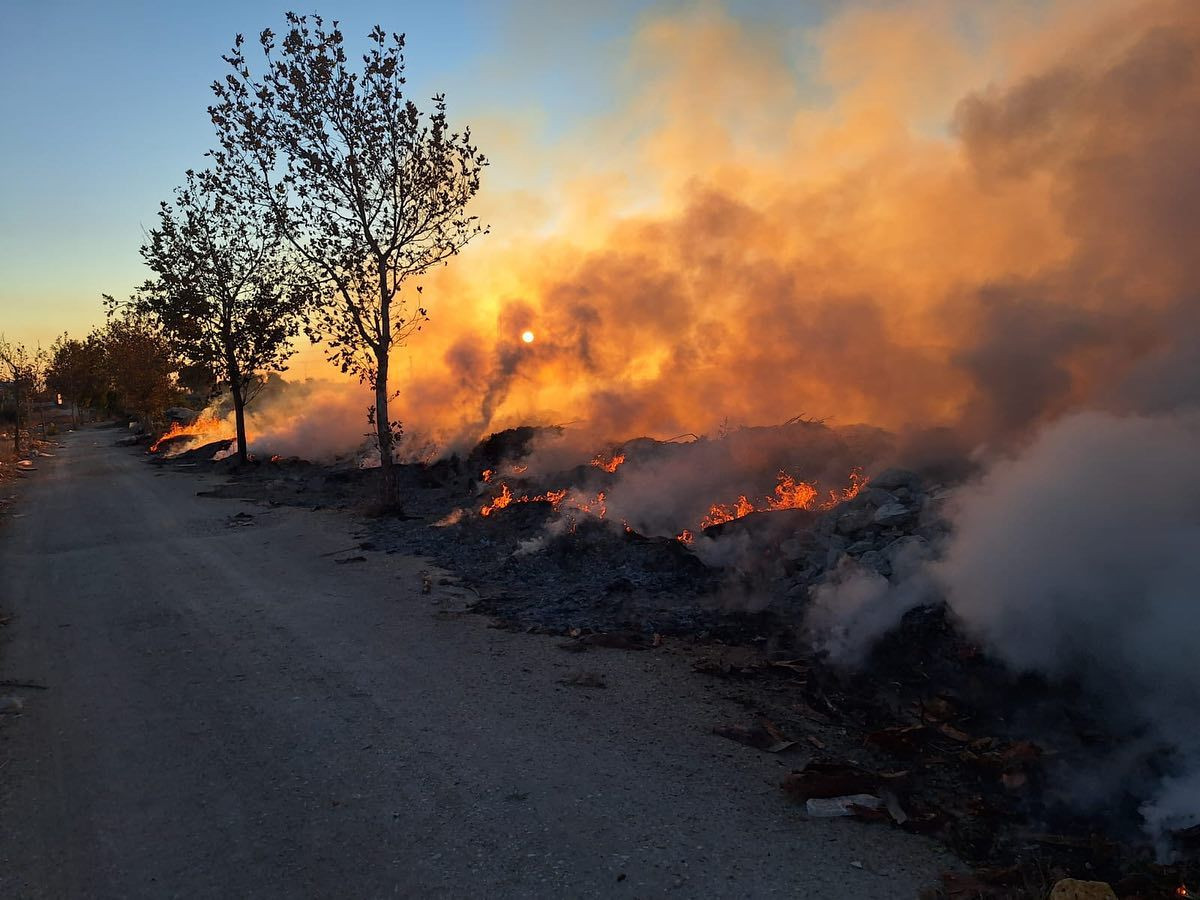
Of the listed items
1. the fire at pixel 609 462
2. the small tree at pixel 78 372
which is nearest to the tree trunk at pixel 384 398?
the fire at pixel 609 462

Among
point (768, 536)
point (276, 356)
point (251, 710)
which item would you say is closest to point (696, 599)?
point (768, 536)

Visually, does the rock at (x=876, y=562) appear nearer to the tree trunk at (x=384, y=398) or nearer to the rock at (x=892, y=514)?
the rock at (x=892, y=514)

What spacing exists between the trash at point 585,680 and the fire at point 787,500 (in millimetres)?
4648

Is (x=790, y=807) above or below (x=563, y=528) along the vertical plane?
below

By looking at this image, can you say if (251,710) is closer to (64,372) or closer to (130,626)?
(130,626)

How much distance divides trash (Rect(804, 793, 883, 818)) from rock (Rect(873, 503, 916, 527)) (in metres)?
4.37

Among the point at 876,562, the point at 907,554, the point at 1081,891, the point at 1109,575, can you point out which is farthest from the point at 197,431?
the point at 1081,891

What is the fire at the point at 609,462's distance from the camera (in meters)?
13.8

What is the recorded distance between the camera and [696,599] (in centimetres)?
862

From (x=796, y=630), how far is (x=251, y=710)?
5133 millimetres

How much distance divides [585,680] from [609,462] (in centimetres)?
813

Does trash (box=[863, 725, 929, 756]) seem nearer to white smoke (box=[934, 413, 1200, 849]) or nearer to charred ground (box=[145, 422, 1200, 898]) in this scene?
charred ground (box=[145, 422, 1200, 898])

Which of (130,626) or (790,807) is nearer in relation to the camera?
(790,807)

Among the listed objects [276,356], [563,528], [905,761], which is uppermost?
[276,356]
